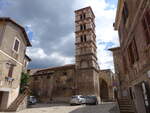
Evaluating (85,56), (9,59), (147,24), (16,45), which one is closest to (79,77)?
(85,56)

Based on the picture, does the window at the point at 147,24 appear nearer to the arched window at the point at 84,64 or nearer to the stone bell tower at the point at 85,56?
the stone bell tower at the point at 85,56

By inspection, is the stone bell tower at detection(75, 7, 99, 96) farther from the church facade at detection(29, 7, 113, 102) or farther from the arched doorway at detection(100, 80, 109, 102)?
the arched doorway at detection(100, 80, 109, 102)

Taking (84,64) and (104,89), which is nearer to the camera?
(84,64)

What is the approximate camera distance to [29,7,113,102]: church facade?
3084 cm

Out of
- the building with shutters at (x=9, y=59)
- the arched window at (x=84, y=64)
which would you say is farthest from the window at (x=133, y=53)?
the arched window at (x=84, y=64)

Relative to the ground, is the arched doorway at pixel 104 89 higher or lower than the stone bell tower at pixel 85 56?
lower

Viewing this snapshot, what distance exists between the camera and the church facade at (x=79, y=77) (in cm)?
3084

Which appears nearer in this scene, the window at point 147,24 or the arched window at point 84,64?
the window at point 147,24

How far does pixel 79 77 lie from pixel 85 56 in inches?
223

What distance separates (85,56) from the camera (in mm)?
33281

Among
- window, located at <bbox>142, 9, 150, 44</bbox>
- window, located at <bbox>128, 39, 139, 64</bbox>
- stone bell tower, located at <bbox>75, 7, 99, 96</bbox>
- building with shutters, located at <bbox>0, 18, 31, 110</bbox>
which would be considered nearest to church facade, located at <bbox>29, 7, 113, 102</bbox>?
stone bell tower, located at <bbox>75, 7, 99, 96</bbox>

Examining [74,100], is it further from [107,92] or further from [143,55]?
[107,92]

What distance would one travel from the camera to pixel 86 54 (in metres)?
33.4

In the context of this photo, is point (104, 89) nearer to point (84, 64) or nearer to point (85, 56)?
point (84, 64)
